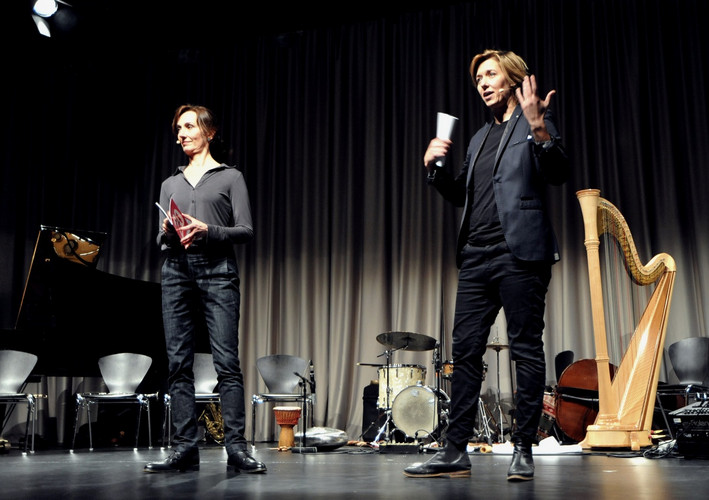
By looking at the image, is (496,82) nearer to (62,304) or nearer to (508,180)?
(508,180)

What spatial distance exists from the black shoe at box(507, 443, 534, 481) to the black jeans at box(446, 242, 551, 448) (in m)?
0.03

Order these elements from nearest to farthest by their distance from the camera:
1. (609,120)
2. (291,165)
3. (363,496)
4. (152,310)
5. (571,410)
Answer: (363,496), (571,410), (152,310), (609,120), (291,165)

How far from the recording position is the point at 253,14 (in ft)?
24.6

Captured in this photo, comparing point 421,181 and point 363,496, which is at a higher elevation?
point 421,181

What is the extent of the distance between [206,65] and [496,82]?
5931 millimetres

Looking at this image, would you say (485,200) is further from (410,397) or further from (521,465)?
(410,397)

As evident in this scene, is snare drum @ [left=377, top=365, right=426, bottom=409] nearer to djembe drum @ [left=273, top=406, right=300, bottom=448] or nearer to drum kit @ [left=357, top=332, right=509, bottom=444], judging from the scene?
drum kit @ [left=357, top=332, right=509, bottom=444]

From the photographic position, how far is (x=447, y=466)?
2480 millimetres

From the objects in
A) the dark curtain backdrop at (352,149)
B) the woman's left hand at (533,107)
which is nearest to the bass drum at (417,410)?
the dark curtain backdrop at (352,149)

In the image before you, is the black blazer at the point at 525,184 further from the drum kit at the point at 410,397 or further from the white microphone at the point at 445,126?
the drum kit at the point at 410,397

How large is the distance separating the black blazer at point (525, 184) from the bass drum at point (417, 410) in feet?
9.54

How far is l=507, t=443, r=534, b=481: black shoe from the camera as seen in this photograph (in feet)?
7.77

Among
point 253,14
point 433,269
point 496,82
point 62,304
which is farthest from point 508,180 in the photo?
point 253,14

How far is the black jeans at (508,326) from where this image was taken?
2.40 meters
